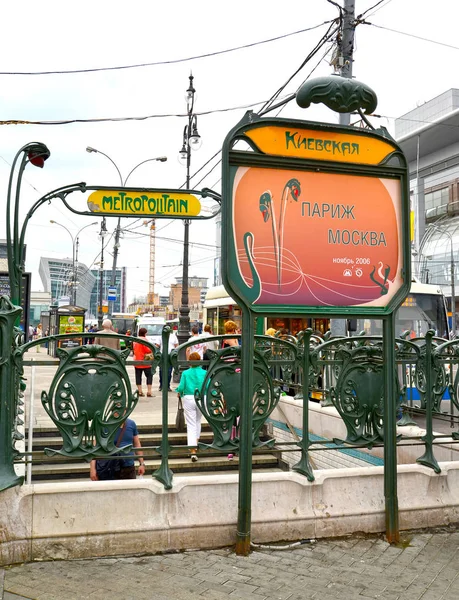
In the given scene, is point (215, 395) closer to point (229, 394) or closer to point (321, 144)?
point (229, 394)

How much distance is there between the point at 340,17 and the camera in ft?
36.7

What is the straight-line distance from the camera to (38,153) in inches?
370

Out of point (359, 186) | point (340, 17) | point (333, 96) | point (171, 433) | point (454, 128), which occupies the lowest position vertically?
point (171, 433)

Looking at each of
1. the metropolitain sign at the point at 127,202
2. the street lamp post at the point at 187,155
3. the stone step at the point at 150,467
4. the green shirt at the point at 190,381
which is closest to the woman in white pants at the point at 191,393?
the green shirt at the point at 190,381

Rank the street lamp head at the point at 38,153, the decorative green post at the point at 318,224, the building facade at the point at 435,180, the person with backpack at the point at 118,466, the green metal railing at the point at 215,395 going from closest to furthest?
the green metal railing at the point at 215,395, the decorative green post at the point at 318,224, the person with backpack at the point at 118,466, the street lamp head at the point at 38,153, the building facade at the point at 435,180

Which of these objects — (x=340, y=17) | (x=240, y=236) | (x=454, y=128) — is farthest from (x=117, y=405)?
(x=454, y=128)

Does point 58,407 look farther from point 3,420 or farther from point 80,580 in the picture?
point 80,580

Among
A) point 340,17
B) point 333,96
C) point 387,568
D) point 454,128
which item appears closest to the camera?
point 387,568

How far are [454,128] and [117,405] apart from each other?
5383cm

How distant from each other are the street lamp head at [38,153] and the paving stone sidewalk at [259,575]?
7.11 meters

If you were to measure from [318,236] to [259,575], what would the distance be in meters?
2.75

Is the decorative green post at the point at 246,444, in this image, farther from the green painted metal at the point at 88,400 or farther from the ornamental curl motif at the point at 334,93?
the ornamental curl motif at the point at 334,93

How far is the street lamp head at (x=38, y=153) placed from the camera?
30.6 feet

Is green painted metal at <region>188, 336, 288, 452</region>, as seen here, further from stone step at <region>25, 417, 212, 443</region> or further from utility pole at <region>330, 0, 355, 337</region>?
utility pole at <region>330, 0, 355, 337</region>
